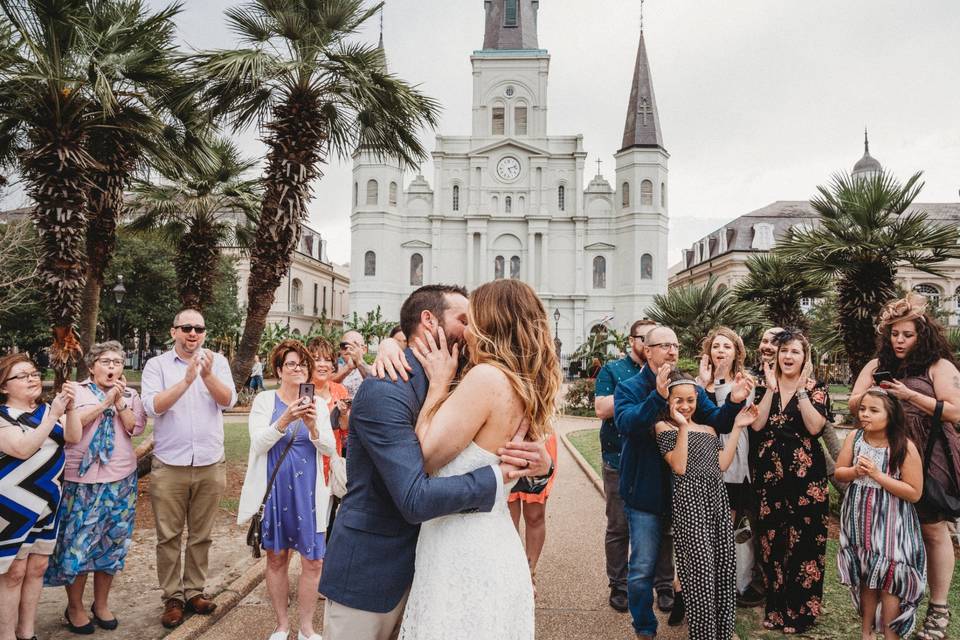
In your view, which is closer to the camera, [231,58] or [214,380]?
[214,380]

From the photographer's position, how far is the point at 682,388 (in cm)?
373

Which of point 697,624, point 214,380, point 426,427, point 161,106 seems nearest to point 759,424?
point 697,624

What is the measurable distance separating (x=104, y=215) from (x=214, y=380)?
5.73 m

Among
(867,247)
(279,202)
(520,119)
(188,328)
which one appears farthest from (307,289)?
(188,328)

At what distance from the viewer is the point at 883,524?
3.89m

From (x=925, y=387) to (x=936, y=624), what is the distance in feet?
5.19

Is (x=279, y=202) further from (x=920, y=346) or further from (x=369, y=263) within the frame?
(x=369, y=263)

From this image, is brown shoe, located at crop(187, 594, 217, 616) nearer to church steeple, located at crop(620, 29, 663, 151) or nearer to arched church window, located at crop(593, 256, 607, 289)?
arched church window, located at crop(593, 256, 607, 289)

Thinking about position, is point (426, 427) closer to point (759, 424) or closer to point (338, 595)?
point (338, 595)

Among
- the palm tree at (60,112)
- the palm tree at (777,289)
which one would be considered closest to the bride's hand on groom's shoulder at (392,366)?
the palm tree at (60,112)

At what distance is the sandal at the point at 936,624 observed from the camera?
395 centimetres

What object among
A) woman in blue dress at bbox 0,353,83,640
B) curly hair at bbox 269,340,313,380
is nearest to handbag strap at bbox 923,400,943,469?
curly hair at bbox 269,340,313,380

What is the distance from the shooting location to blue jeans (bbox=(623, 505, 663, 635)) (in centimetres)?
377

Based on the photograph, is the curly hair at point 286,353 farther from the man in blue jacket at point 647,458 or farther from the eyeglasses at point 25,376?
the man in blue jacket at point 647,458
